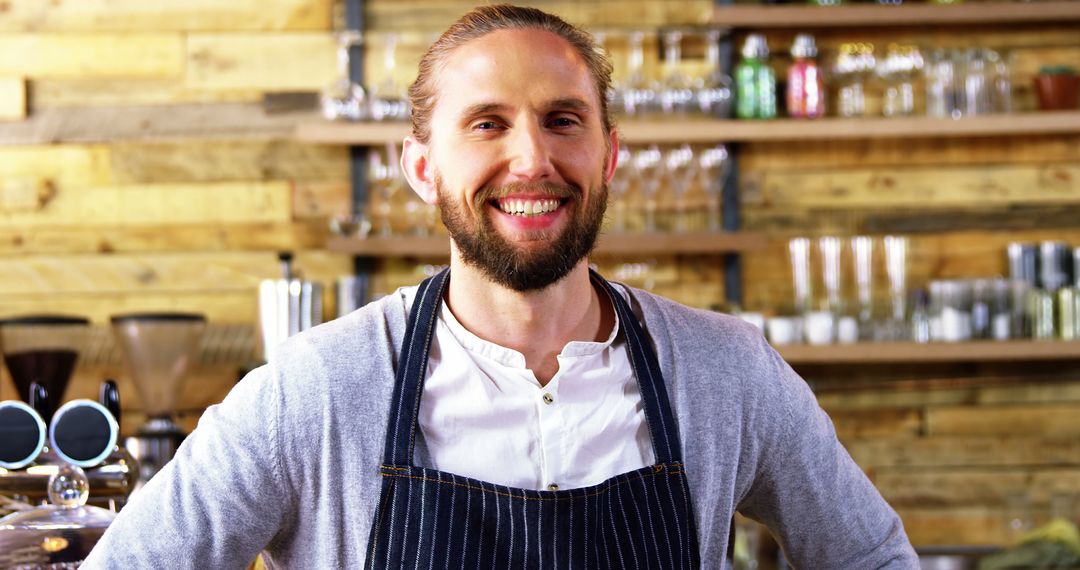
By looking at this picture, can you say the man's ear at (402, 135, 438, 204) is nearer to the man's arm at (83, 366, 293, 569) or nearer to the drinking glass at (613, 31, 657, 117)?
the man's arm at (83, 366, 293, 569)

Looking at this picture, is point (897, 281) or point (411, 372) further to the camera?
point (897, 281)

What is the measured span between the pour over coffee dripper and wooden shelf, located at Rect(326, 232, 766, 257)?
2.38ft

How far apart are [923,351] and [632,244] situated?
0.84 m

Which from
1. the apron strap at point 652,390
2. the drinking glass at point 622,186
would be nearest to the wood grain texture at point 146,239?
the drinking glass at point 622,186

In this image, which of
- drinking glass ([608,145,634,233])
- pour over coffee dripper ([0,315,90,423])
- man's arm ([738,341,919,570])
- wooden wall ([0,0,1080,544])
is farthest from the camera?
wooden wall ([0,0,1080,544])

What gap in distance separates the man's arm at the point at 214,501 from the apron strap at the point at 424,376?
0.13m

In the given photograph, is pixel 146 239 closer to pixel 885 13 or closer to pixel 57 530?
pixel 885 13

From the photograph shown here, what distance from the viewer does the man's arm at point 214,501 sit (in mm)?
1445

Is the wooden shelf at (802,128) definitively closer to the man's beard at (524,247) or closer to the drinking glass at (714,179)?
the drinking glass at (714,179)

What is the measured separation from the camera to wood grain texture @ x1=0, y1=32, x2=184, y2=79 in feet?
13.5

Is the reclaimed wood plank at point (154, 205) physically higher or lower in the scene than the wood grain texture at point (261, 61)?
lower

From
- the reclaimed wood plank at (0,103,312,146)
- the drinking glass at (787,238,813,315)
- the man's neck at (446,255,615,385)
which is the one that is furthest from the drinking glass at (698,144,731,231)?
the man's neck at (446,255,615,385)

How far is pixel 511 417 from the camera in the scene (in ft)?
5.24

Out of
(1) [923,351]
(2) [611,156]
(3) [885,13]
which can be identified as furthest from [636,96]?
(2) [611,156]
